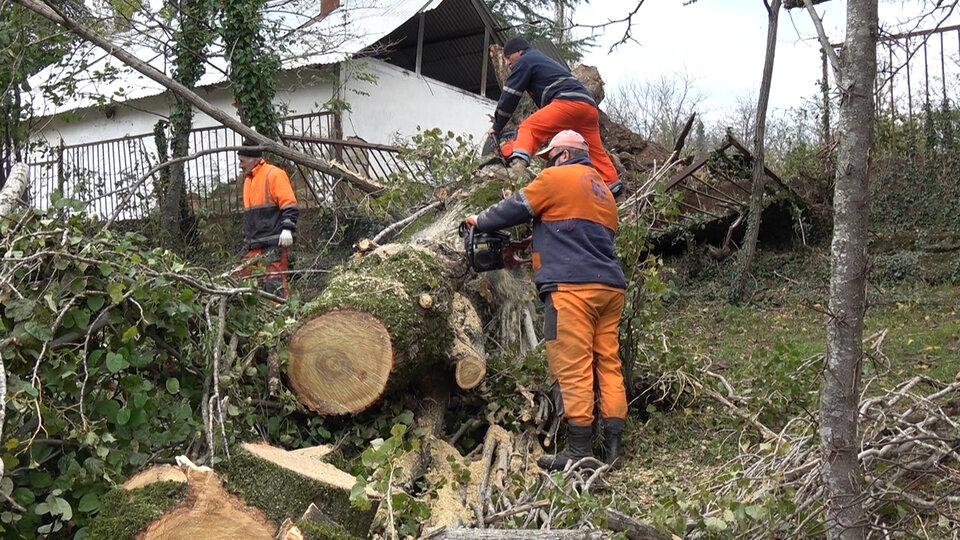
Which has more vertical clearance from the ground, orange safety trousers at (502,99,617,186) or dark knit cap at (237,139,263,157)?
dark knit cap at (237,139,263,157)

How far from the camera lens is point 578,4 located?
18.5 m

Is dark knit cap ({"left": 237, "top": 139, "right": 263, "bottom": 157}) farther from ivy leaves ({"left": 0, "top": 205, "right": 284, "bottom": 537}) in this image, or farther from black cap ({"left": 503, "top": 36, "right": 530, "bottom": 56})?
ivy leaves ({"left": 0, "top": 205, "right": 284, "bottom": 537})

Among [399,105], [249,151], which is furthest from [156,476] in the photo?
[399,105]

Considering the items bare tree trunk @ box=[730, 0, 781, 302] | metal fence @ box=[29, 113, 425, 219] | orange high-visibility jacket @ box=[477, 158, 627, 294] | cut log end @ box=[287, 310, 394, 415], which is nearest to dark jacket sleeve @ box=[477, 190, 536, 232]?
orange high-visibility jacket @ box=[477, 158, 627, 294]

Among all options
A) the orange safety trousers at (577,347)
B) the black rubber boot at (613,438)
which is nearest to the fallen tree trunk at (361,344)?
the orange safety trousers at (577,347)

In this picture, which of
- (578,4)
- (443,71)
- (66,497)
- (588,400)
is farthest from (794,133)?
(66,497)

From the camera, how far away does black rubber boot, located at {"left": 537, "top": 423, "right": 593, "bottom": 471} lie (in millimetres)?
4016

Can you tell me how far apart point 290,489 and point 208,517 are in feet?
1.18

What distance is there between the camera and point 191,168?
13055 mm

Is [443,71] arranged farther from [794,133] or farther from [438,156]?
[438,156]

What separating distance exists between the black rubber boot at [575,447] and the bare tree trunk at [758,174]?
240 inches

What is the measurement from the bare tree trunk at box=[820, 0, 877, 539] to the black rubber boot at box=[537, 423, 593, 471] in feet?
5.19

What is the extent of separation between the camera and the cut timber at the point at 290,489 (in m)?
2.84

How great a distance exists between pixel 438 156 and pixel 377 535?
3.47 metres
